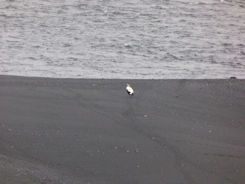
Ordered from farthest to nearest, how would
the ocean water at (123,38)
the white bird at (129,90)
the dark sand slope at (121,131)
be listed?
the ocean water at (123,38), the white bird at (129,90), the dark sand slope at (121,131)

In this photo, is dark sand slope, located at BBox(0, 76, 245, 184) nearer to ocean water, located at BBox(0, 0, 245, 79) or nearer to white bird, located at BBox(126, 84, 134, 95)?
white bird, located at BBox(126, 84, 134, 95)

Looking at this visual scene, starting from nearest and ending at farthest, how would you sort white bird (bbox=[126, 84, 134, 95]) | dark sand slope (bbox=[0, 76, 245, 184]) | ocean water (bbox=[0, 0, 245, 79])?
dark sand slope (bbox=[0, 76, 245, 184]) < white bird (bbox=[126, 84, 134, 95]) < ocean water (bbox=[0, 0, 245, 79])

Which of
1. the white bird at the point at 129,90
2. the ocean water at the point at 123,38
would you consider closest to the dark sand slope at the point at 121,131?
the white bird at the point at 129,90

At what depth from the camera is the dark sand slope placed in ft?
14.8

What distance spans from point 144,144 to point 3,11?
7295 mm

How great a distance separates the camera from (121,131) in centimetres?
539

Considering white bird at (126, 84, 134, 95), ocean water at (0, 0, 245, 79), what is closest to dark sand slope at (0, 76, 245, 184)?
white bird at (126, 84, 134, 95)

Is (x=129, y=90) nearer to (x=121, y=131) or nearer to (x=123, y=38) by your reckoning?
(x=121, y=131)

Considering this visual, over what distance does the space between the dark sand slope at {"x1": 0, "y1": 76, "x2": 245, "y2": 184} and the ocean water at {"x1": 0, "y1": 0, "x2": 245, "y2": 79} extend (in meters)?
0.95

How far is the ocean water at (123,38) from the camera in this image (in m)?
7.90

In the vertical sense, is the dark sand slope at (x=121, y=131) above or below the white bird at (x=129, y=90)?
below

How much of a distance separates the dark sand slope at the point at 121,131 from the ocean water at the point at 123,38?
3.12 feet

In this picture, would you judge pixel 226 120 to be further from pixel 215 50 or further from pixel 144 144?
pixel 215 50

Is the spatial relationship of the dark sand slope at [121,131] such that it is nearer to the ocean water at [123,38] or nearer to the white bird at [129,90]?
the white bird at [129,90]
